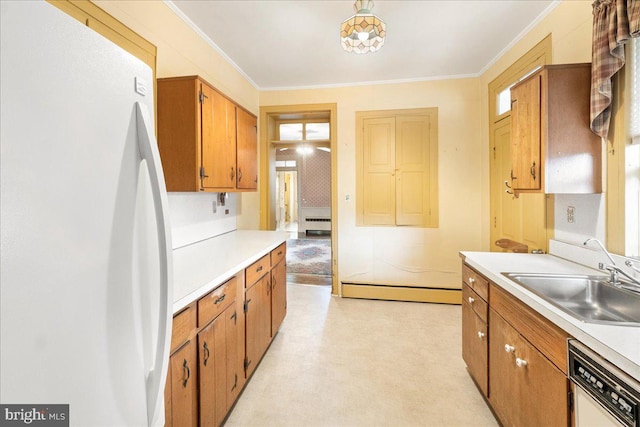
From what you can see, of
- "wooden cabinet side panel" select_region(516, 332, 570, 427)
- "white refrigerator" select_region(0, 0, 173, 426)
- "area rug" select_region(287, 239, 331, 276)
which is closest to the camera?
"white refrigerator" select_region(0, 0, 173, 426)

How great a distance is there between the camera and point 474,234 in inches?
142

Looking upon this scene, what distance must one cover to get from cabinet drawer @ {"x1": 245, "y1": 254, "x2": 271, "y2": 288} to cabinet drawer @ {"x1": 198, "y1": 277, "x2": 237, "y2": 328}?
0.21 meters

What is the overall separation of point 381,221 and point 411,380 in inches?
80.7

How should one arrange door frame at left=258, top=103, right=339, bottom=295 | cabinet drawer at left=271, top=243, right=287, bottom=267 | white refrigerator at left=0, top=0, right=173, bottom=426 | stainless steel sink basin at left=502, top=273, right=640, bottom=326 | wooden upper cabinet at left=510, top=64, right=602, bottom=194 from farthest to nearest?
door frame at left=258, top=103, right=339, bottom=295, cabinet drawer at left=271, top=243, right=287, bottom=267, wooden upper cabinet at left=510, top=64, right=602, bottom=194, stainless steel sink basin at left=502, top=273, right=640, bottom=326, white refrigerator at left=0, top=0, right=173, bottom=426

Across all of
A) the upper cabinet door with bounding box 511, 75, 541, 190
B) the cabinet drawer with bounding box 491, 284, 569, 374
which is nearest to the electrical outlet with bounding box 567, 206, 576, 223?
the upper cabinet door with bounding box 511, 75, 541, 190

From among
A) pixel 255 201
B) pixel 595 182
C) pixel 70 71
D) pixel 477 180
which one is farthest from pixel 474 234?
pixel 70 71

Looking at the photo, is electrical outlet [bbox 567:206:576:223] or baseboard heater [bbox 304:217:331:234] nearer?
electrical outlet [bbox 567:206:576:223]

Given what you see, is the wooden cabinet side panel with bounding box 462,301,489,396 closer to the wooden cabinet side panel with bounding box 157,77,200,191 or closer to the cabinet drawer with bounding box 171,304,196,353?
the cabinet drawer with bounding box 171,304,196,353

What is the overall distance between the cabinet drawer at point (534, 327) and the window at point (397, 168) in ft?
7.15

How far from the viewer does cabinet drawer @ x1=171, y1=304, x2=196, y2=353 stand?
3.78 ft

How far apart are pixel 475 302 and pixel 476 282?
5.7 inches

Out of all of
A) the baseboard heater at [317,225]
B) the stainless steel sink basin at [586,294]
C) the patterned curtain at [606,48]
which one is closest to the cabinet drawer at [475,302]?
the stainless steel sink basin at [586,294]

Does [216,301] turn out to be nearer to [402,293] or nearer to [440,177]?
[402,293]

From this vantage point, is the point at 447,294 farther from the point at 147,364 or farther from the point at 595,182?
the point at 147,364
